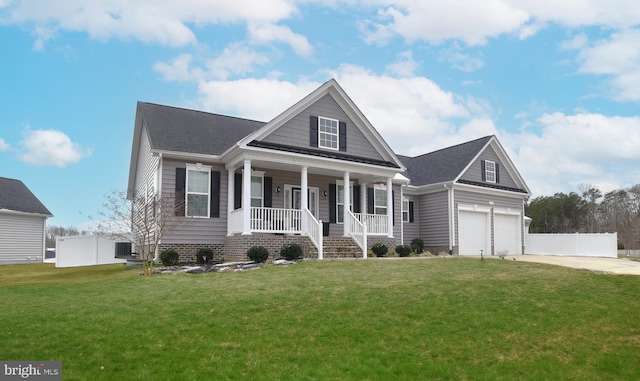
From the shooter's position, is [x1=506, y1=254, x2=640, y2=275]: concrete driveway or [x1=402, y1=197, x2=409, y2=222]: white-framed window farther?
[x1=402, y1=197, x2=409, y2=222]: white-framed window

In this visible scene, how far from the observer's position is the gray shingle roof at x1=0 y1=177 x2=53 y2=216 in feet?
97.1

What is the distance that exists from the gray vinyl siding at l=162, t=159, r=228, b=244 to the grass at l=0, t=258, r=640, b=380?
603 cm

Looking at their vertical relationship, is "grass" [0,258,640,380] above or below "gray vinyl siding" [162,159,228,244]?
below

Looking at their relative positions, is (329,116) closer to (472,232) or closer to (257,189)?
(257,189)

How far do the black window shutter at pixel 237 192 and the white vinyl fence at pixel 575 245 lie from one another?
18512mm

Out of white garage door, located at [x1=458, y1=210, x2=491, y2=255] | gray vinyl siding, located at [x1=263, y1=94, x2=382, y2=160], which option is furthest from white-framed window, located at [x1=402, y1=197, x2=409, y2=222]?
gray vinyl siding, located at [x1=263, y1=94, x2=382, y2=160]

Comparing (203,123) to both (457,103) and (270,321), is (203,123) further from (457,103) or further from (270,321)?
(270,321)

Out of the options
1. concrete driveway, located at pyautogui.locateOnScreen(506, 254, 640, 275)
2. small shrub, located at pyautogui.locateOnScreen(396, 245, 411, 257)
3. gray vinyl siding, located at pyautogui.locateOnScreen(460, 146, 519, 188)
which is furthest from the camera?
gray vinyl siding, located at pyautogui.locateOnScreen(460, 146, 519, 188)

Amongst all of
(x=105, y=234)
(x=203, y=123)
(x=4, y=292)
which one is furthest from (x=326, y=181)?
(x=4, y=292)

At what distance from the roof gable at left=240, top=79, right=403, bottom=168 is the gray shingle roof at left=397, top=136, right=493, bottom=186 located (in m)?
5.93

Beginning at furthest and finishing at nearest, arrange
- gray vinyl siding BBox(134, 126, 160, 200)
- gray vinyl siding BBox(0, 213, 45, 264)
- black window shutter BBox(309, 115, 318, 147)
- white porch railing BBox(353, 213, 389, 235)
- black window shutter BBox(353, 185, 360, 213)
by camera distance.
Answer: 1. gray vinyl siding BBox(0, 213, 45, 264)
2. black window shutter BBox(353, 185, 360, 213)
3. white porch railing BBox(353, 213, 389, 235)
4. black window shutter BBox(309, 115, 318, 147)
5. gray vinyl siding BBox(134, 126, 160, 200)

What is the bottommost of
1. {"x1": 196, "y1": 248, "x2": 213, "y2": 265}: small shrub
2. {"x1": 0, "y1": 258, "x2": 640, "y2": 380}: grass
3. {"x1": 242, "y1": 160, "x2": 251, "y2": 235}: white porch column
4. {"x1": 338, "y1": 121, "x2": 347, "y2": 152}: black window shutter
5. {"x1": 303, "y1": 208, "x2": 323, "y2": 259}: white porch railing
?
{"x1": 0, "y1": 258, "x2": 640, "y2": 380}: grass

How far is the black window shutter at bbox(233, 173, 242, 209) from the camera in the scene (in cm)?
1920

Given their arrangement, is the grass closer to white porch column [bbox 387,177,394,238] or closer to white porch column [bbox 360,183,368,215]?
white porch column [bbox 387,177,394,238]
